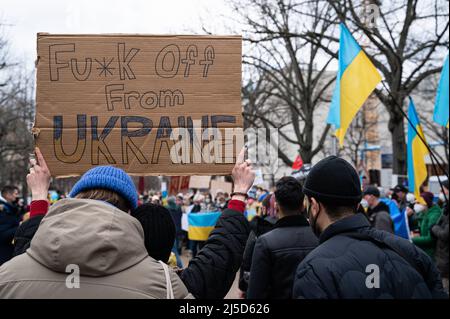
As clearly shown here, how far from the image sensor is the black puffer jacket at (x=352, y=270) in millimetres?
2316

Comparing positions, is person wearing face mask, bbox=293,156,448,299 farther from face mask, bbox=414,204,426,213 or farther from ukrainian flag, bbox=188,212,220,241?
ukrainian flag, bbox=188,212,220,241

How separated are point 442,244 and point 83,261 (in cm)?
663

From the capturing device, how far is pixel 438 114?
24.0 feet

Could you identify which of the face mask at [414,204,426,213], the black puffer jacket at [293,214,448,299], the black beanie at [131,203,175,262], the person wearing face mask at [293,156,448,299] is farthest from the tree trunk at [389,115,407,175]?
the black beanie at [131,203,175,262]

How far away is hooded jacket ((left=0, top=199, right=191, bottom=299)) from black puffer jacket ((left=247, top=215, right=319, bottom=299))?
2256 mm

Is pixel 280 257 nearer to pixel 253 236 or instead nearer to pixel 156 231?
pixel 253 236

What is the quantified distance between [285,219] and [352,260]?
2000 millimetres

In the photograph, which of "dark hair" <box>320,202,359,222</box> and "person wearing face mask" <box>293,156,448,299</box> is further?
"dark hair" <box>320,202,359,222</box>

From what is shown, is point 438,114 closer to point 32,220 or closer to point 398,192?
point 398,192

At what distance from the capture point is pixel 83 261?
6.03 feet

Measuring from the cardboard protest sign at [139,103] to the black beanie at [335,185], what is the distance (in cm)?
67

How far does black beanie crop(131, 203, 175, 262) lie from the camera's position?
253cm

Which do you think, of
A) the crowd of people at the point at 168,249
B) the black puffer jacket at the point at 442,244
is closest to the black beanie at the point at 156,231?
the crowd of people at the point at 168,249

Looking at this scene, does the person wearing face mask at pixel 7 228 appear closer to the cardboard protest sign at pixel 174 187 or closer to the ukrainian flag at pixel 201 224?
the ukrainian flag at pixel 201 224
